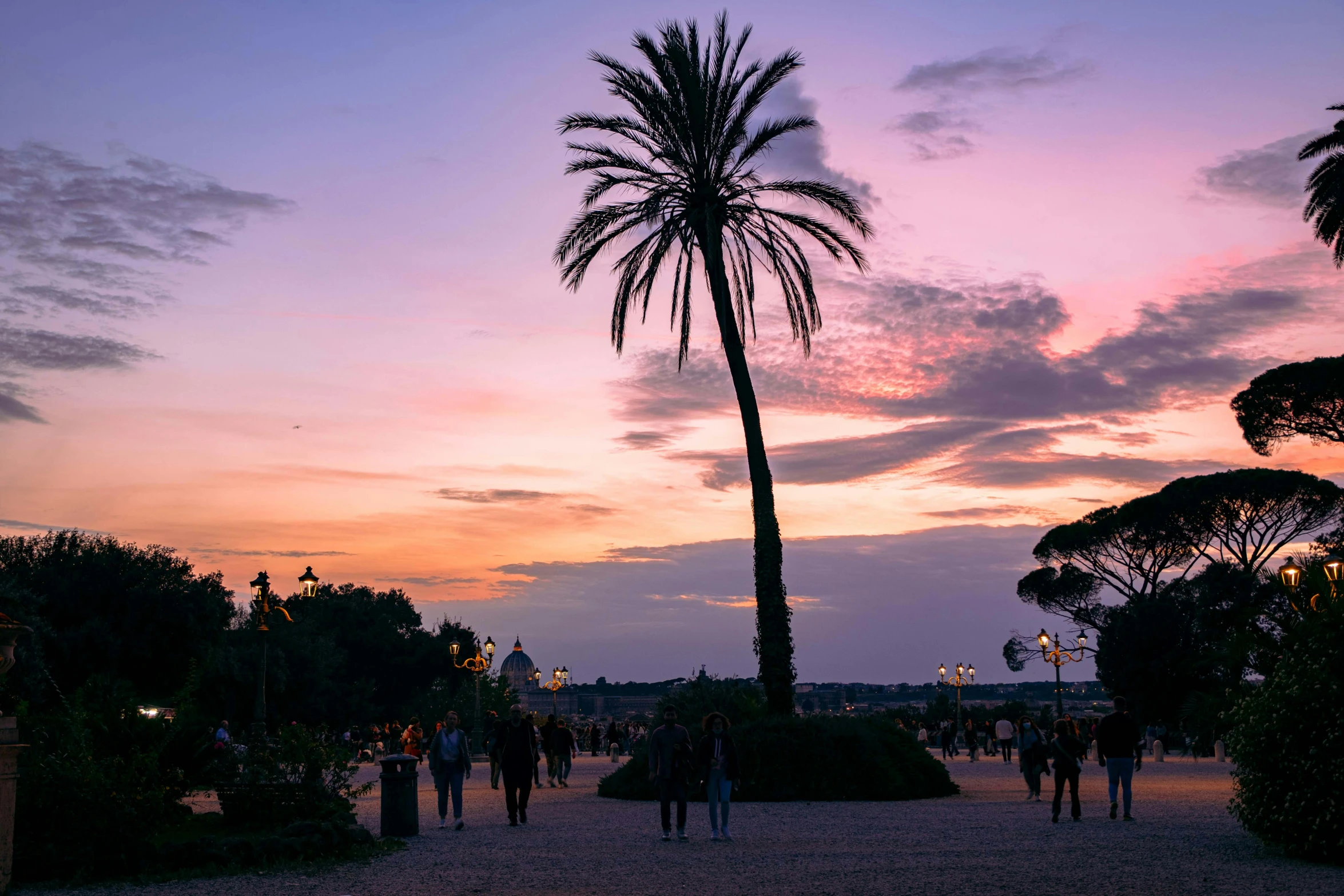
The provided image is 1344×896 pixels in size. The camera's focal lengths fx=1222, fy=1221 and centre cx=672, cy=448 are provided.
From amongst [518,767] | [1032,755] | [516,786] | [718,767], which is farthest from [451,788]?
[1032,755]

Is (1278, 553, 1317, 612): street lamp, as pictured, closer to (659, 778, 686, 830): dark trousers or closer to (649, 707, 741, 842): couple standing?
(649, 707, 741, 842): couple standing

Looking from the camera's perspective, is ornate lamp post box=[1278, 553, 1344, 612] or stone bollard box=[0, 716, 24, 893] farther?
ornate lamp post box=[1278, 553, 1344, 612]

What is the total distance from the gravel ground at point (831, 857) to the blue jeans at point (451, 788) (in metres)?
0.34

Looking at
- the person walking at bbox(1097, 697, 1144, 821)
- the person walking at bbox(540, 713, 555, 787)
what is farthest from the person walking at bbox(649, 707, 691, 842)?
the person walking at bbox(540, 713, 555, 787)

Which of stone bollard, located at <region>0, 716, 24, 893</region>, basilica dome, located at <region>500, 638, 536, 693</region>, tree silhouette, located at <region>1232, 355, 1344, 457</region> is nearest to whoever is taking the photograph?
stone bollard, located at <region>0, 716, 24, 893</region>

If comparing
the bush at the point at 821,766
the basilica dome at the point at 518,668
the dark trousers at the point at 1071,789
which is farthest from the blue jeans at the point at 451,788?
the basilica dome at the point at 518,668

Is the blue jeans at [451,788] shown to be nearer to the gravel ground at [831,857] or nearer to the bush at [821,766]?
the gravel ground at [831,857]

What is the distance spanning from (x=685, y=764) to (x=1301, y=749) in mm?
6960

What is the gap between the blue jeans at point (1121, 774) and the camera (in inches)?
653

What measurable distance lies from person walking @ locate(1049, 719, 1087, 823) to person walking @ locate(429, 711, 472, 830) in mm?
8195

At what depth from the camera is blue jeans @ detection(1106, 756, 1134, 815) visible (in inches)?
653

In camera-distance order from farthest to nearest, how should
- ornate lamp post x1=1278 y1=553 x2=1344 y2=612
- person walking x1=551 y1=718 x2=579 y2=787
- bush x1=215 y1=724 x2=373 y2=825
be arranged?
person walking x1=551 y1=718 x2=579 y2=787 → bush x1=215 y1=724 x2=373 y2=825 → ornate lamp post x1=1278 y1=553 x2=1344 y2=612

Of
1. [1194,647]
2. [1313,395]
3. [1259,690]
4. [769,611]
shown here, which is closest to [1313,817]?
[1259,690]

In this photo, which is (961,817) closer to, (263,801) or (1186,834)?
(1186,834)
